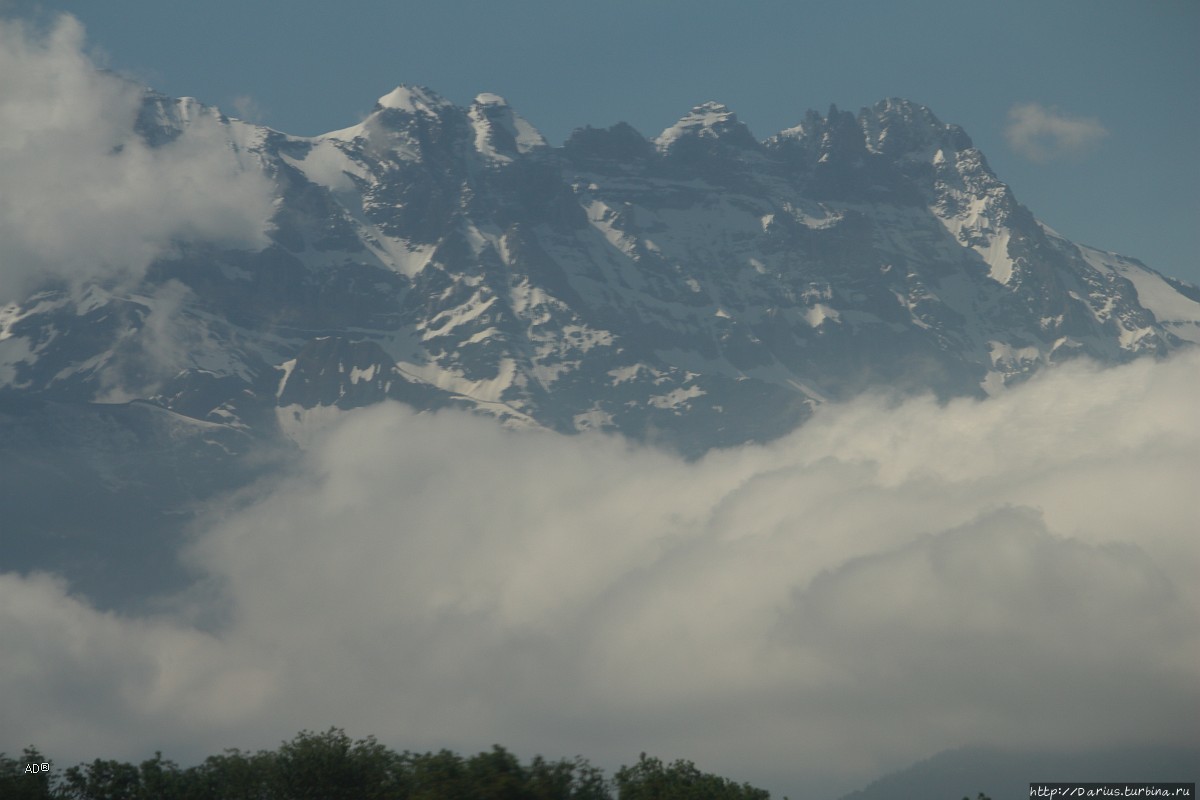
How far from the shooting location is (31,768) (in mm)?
148875

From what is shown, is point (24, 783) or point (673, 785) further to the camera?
point (673, 785)

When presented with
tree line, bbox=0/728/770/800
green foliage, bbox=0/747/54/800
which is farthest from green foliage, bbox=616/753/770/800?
green foliage, bbox=0/747/54/800

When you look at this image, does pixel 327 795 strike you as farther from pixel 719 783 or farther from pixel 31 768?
pixel 719 783

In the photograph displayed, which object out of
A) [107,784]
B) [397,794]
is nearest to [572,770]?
[397,794]

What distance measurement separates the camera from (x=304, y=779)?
15450 cm

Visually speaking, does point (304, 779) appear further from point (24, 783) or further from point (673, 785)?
point (673, 785)

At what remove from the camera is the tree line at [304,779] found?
148125 mm

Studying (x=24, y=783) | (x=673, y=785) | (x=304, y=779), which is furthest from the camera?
(x=673, y=785)

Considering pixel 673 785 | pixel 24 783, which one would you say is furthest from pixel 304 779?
pixel 673 785

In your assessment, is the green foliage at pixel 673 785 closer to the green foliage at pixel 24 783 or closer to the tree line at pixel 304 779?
the tree line at pixel 304 779

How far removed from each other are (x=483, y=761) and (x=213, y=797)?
29662 mm

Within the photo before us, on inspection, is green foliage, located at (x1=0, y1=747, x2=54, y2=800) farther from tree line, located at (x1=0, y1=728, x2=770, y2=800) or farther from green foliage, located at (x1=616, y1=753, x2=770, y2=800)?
green foliage, located at (x1=616, y1=753, x2=770, y2=800)

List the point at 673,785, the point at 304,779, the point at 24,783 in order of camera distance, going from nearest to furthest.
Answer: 1. the point at 24,783
2. the point at 304,779
3. the point at 673,785

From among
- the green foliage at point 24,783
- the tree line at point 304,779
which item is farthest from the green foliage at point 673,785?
the green foliage at point 24,783
